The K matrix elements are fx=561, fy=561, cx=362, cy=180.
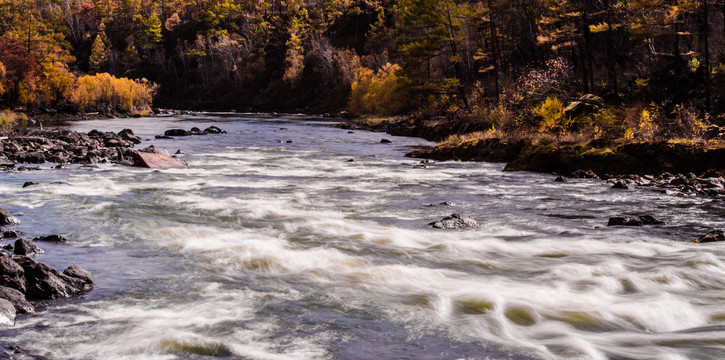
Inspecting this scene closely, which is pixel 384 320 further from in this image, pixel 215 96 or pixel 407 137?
pixel 215 96

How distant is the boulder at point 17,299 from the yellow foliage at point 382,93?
161 ft

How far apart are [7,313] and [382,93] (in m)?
58.3

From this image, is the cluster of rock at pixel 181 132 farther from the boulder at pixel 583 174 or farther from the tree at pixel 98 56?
the tree at pixel 98 56

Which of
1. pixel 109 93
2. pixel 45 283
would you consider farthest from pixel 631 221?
pixel 109 93

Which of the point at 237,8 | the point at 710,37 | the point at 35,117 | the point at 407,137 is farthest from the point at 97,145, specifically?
the point at 237,8

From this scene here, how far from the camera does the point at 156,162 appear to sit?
23.4 meters

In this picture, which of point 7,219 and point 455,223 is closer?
point 7,219

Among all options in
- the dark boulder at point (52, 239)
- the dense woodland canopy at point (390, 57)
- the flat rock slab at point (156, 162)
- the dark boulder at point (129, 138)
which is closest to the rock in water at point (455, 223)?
the dark boulder at point (52, 239)

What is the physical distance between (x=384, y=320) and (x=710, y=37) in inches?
1278

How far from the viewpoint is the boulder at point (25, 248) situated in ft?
29.5

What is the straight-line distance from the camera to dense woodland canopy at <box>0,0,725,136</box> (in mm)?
27047

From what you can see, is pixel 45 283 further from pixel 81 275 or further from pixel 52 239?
pixel 52 239

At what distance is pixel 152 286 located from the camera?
783cm

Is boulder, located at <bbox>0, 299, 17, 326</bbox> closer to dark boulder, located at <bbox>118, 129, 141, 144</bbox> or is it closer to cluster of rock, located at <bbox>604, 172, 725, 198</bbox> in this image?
cluster of rock, located at <bbox>604, 172, 725, 198</bbox>
